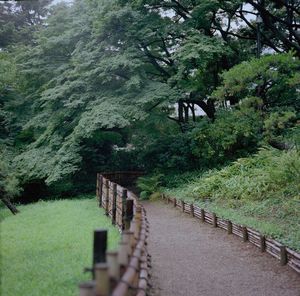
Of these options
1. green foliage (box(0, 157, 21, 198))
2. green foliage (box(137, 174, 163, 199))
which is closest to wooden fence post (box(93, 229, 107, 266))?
green foliage (box(0, 157, 21, 198))

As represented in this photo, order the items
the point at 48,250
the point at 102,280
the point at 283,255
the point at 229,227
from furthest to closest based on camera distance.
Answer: the point at 229,227
the point at 48,250
the point at 283,255
the point at 102,280

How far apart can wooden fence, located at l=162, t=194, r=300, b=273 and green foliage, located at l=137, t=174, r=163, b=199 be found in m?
3.37

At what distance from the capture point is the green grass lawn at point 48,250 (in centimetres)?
681

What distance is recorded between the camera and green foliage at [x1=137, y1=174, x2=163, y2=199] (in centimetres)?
1917

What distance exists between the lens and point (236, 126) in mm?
16531

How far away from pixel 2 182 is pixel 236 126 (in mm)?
9998

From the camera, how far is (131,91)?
1992cm

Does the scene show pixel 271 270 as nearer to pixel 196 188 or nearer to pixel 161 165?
pixel 196 188

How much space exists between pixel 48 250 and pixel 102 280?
675cm

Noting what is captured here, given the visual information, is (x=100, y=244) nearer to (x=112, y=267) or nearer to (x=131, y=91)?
(x=112, y=267)

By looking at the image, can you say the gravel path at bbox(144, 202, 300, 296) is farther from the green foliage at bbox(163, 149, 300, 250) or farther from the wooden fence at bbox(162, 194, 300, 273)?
the green foliage at bbox(163, 149, 300, 250)

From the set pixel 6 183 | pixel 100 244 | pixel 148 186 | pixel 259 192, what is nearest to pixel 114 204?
pixel 259 192

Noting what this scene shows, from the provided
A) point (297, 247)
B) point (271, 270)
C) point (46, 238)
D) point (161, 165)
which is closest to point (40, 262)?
point (46, 238)

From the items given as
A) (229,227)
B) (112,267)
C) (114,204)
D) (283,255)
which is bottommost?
(229,227)
